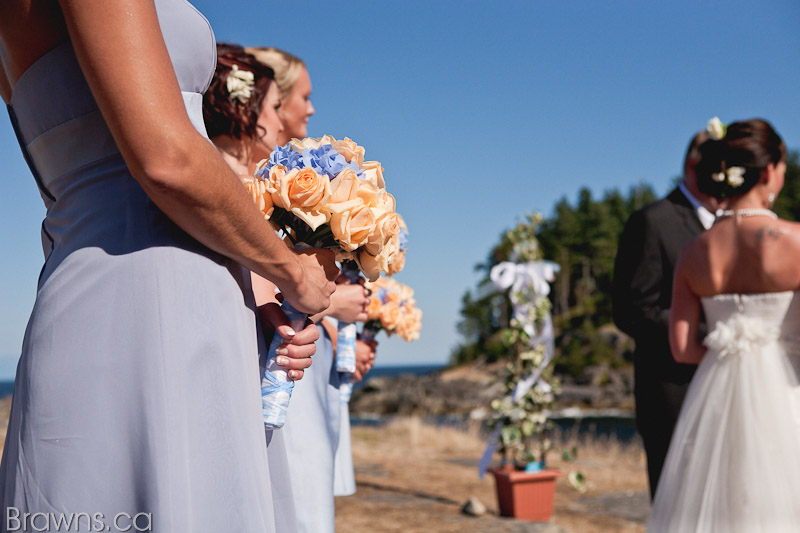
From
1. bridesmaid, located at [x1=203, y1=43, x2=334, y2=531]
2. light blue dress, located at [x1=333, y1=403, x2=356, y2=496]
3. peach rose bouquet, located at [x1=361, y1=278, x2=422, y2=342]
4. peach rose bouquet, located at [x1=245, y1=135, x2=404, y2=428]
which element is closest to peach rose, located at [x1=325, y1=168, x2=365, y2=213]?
peach rose bouquet, located at [x1=245, y1=135, x2=404, y2=428]

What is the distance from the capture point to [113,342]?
1467 millimetres

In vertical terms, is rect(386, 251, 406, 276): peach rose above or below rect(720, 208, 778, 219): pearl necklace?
below

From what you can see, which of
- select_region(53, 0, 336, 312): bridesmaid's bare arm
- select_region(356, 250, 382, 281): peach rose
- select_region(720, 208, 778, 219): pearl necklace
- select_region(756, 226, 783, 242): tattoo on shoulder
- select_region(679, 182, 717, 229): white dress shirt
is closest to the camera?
select_region(53, 0, 336, 312): bridesmaid's bare arm

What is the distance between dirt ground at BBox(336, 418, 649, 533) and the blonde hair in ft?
12.0

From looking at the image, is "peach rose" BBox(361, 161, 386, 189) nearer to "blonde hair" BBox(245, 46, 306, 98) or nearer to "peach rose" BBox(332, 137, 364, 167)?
"peach rose" BBox(332, 137, 364, 167)

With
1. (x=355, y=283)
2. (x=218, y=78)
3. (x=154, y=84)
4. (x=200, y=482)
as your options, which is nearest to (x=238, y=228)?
(x=154, y=84)

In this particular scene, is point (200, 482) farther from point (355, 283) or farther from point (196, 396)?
point (355, 283)

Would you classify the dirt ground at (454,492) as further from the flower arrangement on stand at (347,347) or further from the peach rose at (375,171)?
the peach rose at (375,171)

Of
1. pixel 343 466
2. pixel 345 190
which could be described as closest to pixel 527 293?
pixel 343 466

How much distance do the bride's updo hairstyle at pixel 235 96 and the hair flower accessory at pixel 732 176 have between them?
2.44 metres

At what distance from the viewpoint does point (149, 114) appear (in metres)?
1.42

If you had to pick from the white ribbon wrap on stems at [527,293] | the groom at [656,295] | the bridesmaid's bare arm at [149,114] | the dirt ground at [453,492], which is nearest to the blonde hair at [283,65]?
the bridesmaid's bare arm at [149,114]

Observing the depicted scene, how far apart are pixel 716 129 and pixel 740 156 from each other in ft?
1.01

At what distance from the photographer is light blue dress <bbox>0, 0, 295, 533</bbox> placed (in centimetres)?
144
